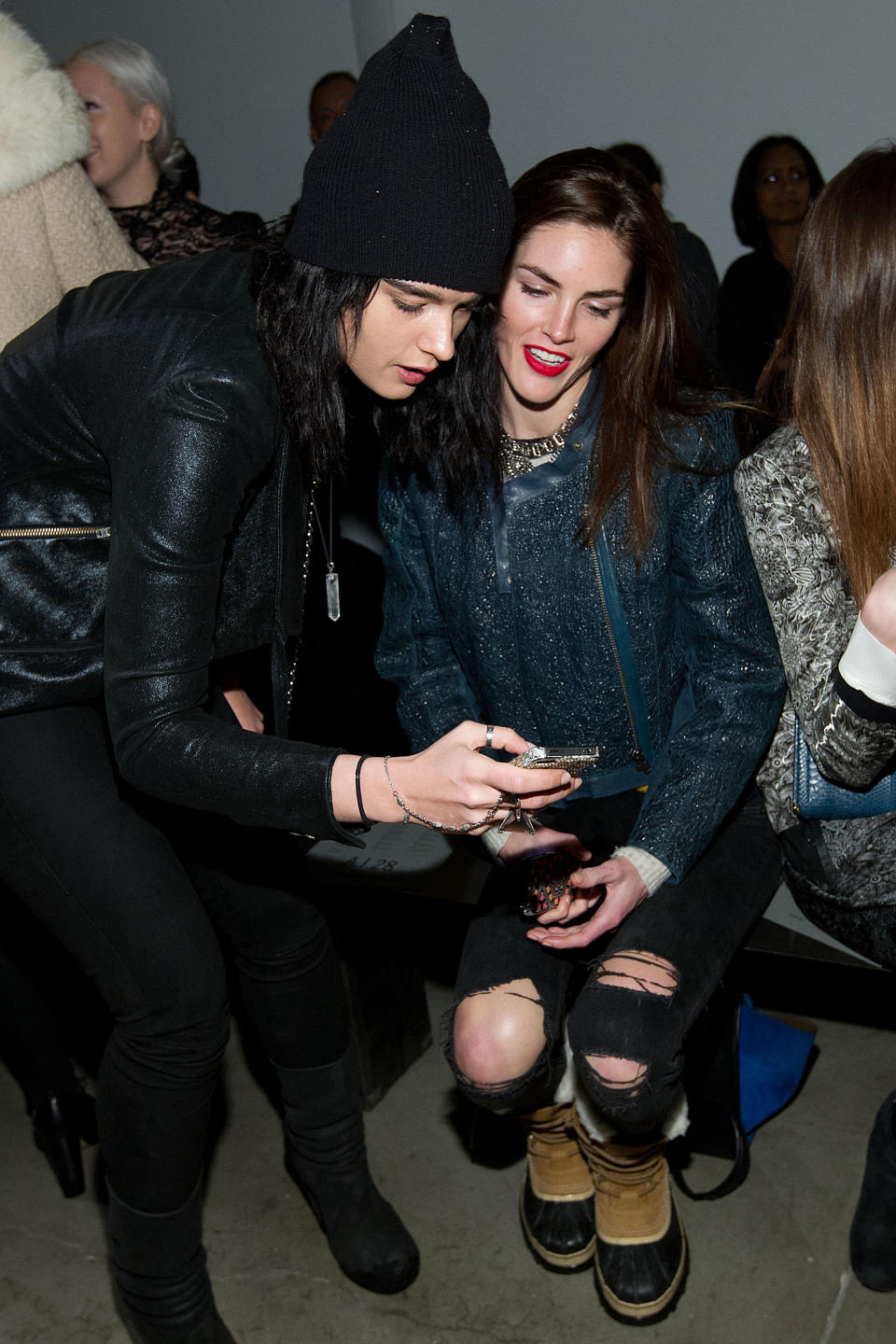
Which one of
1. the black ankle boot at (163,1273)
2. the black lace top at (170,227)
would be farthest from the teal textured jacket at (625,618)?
the black lace top at (170,227)

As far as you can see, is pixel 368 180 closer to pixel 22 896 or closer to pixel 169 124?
pixel 22 896

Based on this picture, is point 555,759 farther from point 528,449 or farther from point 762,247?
point 762,247

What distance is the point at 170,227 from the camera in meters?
2.88

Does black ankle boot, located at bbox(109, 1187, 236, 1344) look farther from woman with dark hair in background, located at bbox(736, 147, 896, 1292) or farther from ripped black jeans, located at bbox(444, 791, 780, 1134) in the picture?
woman with dark hair in background, located at bbox(736, 147, 896, 1292)

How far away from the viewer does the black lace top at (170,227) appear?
9.43ft

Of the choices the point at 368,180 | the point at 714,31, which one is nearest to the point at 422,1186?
the point at 368,180

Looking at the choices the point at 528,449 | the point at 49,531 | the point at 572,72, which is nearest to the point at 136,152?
the point at 528,449

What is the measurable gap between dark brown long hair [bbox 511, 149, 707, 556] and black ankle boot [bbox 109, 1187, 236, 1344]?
1132 mm

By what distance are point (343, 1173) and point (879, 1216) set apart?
828mm

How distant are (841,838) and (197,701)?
2.99 ft

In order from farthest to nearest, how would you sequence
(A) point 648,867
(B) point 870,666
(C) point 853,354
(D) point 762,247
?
(D) point 762,247
(A) point 648,867
(C) point 853,354
(B) point 870,666

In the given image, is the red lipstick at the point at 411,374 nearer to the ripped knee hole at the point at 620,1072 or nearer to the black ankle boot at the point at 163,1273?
the ripped knee hole at the point at 620,1072

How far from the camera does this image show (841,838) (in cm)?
169

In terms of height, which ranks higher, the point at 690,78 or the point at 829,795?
the point at 690,78
